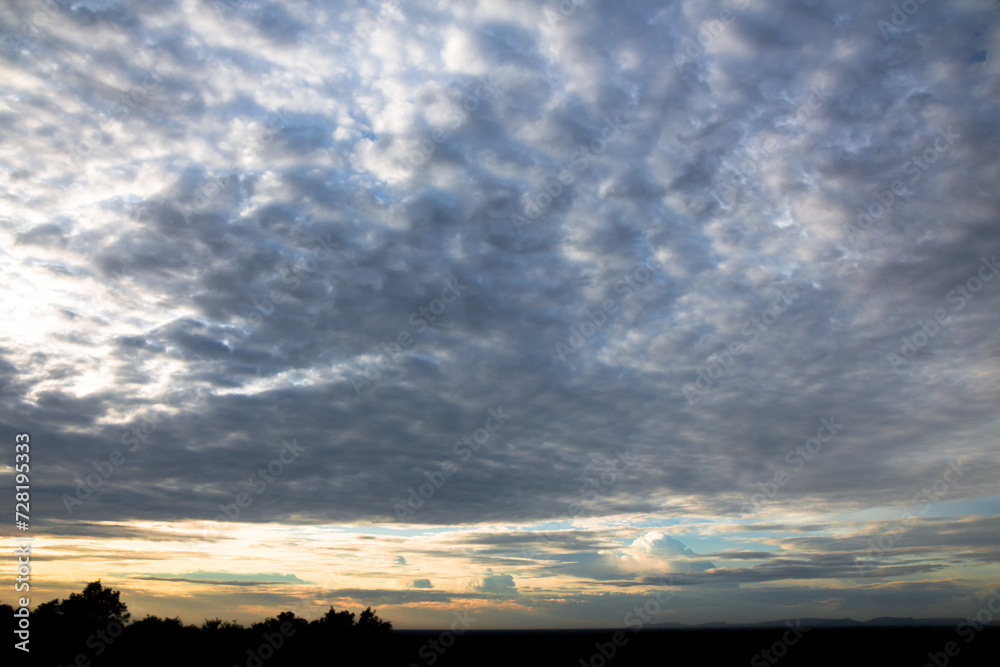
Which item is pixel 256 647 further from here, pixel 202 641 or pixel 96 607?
pixel 96 607

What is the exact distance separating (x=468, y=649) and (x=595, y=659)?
118 feet

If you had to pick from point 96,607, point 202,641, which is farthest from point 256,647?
point 96,607

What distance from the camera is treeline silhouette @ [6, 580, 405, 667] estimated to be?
7700 centimetres

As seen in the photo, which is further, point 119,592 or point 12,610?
point 119,592

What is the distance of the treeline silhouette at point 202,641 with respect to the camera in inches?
3031

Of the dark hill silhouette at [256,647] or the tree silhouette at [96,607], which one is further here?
the tree silhouette at [96,607]

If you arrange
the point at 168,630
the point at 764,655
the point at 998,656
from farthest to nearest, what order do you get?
the point at 764,655 < the point at 998,656 < the point at 168,630

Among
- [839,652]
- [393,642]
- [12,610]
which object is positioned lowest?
[839,652]

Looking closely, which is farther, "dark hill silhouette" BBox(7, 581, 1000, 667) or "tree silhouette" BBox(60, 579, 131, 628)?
"tree silhouette" BBox(60, 579, 131, 628)

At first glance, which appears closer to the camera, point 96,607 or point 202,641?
point 202,641

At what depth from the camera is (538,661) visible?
11412 centimetres

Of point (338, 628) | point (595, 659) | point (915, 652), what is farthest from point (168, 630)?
point (915, 652)

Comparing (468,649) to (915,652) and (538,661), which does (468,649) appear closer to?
(538,661)

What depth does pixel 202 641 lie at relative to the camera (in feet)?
294
